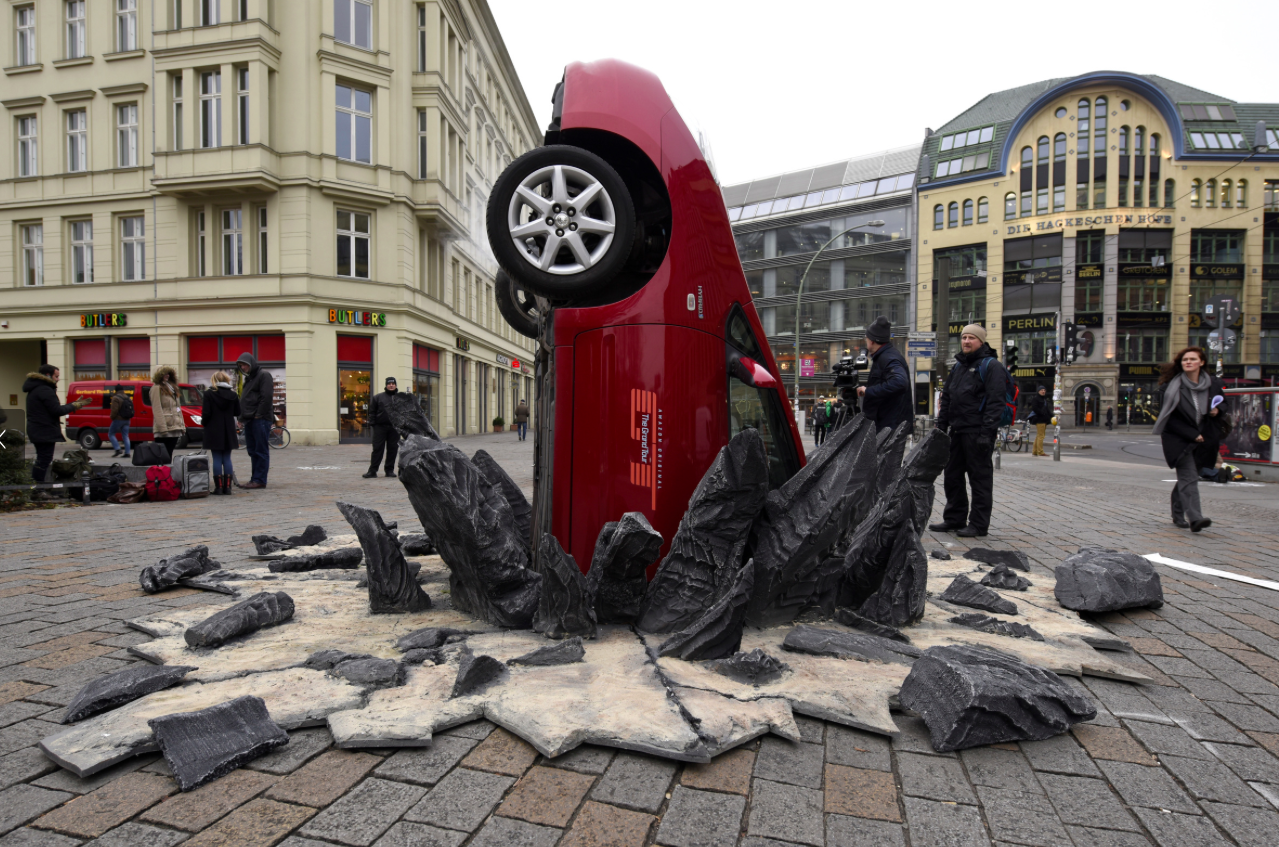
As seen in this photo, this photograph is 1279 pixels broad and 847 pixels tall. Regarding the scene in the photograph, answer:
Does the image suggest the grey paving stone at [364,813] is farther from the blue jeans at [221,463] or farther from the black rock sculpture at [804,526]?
the blue jeans at [221,463]

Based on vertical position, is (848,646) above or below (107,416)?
below

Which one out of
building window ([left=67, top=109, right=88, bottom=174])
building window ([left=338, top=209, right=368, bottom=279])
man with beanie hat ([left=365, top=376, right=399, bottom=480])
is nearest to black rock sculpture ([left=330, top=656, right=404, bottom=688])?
man with beanie hat ([left=365, top=376, right=399, bottom=480])

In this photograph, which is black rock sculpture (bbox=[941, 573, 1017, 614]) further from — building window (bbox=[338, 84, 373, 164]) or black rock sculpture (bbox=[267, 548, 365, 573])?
building window (bbox=[338, 84, 373, 164])

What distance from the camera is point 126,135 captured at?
24.5 m

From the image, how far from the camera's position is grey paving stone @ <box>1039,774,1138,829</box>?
175 cm

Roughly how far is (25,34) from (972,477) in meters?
34.2

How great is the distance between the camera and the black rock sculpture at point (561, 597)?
2880 millimetres

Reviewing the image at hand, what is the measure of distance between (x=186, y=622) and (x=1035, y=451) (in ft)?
69.2

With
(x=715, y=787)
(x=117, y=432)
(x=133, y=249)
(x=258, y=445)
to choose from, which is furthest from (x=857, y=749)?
(x=133, y=249)

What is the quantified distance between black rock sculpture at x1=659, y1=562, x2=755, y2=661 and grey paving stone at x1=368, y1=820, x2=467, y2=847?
118cm

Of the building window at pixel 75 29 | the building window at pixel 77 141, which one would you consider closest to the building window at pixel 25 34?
the building window at pixel 75 29

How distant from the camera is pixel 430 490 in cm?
294

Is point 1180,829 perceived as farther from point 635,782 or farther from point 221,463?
point 221,463

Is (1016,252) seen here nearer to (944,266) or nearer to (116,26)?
(944,266)
